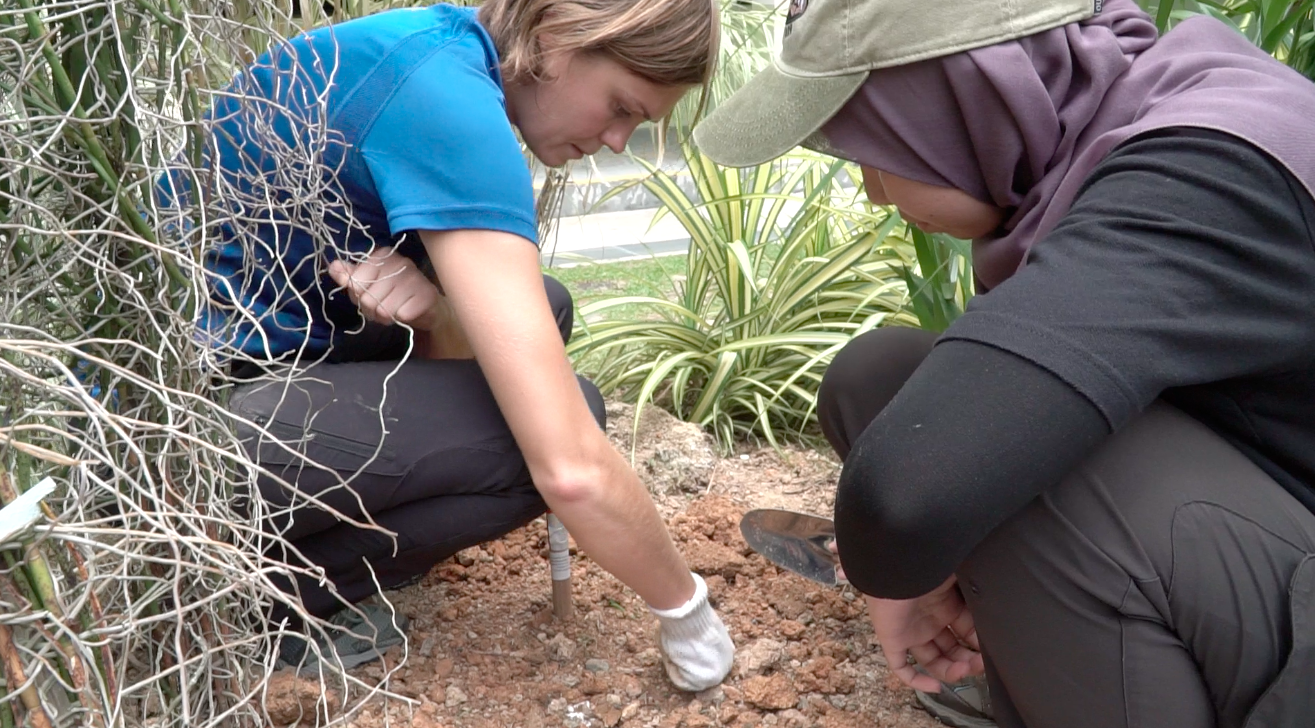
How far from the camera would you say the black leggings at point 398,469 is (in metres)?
1.35

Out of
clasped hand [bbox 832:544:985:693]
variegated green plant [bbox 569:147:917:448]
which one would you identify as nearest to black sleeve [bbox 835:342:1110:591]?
clasped hand [bbox 832:544:985:693]

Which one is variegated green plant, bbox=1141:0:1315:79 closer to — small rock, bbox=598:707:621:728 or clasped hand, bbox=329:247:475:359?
clasped hand, bbox=329:247:475:359

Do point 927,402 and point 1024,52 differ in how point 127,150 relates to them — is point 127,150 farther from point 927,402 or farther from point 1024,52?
point 1024,52

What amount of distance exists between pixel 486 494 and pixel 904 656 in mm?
551

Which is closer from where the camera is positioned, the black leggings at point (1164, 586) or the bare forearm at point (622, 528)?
the black leggings at point (1164, 586)

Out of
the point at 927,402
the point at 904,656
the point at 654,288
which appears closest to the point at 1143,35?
the point at 927,402

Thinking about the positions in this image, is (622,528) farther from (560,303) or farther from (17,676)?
(17,676)

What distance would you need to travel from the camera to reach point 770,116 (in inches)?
46.6

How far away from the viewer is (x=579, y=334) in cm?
256

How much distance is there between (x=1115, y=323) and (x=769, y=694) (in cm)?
76

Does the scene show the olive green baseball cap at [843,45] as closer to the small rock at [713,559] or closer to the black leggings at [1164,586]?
the black leggings at [1164,586]

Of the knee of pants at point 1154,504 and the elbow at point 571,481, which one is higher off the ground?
the knee of pants at point 1154,504

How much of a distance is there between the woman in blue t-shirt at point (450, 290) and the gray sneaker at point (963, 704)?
27cm

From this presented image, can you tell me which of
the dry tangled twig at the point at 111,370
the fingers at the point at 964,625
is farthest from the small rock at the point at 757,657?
the dry tangled twig at the point at 111,370
